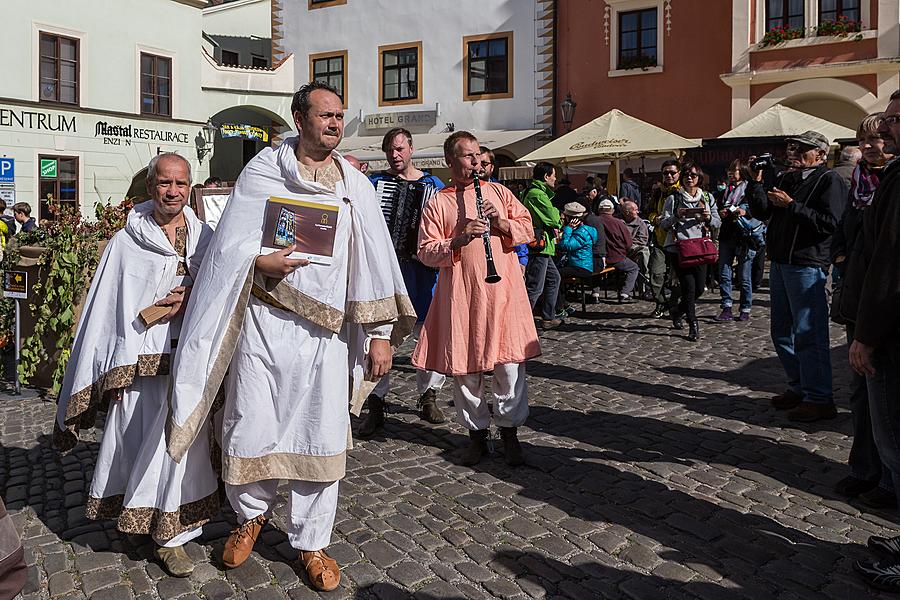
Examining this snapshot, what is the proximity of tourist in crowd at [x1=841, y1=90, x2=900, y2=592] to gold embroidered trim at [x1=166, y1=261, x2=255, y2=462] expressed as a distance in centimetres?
243

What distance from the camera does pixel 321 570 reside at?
3.39 meters

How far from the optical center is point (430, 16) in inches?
997

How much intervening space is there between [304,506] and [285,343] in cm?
68

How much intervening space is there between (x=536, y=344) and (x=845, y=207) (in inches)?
91.9

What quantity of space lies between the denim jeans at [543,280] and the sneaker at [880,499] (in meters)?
5.67

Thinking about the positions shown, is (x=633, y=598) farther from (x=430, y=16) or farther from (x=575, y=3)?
(x=430, y=16)

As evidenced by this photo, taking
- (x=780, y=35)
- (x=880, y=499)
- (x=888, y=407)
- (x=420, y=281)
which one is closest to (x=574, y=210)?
(x=420, y=281)

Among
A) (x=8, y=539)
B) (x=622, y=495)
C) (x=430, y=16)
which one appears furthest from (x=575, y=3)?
(x=8, y=539)

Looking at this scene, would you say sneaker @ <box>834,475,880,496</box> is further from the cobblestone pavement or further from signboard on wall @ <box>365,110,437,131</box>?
signboard on wall @ <box>365,110,437,131</box>

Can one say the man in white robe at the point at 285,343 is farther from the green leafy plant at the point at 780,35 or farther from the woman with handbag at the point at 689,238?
the green leafy plant at the point at 780,35

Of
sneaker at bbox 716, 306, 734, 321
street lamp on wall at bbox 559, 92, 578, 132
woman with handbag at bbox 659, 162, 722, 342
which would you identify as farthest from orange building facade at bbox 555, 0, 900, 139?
woman with handbag at bbox 659, 162, 722, 342

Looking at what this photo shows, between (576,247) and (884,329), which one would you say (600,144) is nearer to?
(576,247)

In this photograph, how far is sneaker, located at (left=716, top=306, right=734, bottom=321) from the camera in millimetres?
10484

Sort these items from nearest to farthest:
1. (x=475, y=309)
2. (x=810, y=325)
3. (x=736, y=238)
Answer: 1. (x=475, y=309)
2. (x=810, y=325)
3. (x=736, y=238)
